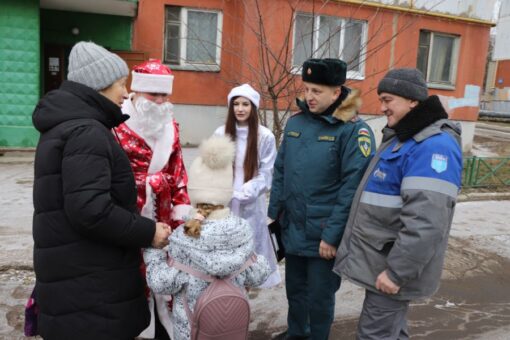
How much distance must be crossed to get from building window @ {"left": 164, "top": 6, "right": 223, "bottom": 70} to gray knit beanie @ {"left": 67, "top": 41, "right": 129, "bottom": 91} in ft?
30.5

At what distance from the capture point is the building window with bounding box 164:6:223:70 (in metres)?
11.2

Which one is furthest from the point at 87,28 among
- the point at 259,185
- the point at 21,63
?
the point at 259,185

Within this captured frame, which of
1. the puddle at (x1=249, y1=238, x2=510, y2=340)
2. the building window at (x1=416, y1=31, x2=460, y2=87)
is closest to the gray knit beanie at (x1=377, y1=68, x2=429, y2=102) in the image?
the puddle at (x1=249, y1=238, x2=510, y2=340)

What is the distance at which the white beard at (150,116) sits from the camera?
261 cm

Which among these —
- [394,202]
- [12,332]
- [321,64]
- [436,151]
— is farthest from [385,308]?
[12,332]

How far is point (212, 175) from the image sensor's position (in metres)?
2.30

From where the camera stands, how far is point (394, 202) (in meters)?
2.27

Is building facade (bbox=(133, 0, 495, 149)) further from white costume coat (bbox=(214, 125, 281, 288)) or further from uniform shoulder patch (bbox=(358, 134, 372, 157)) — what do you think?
uniform shoulder patch (bbox=(358, 134, 372, 157))

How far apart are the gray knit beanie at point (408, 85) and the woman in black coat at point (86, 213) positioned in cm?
135

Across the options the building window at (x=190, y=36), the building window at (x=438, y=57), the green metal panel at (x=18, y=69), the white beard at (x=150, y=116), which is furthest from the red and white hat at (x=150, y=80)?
the building window at (x=438, y=57)

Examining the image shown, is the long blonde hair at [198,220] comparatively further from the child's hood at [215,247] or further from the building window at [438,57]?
the building window at [438,57]

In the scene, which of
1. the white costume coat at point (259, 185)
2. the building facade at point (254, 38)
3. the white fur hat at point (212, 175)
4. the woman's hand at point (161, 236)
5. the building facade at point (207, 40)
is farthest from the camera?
the building facade at point (254, 38)

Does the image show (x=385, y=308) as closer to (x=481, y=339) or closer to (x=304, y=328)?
(x=304, y=328)

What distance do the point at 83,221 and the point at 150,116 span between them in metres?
0.95
